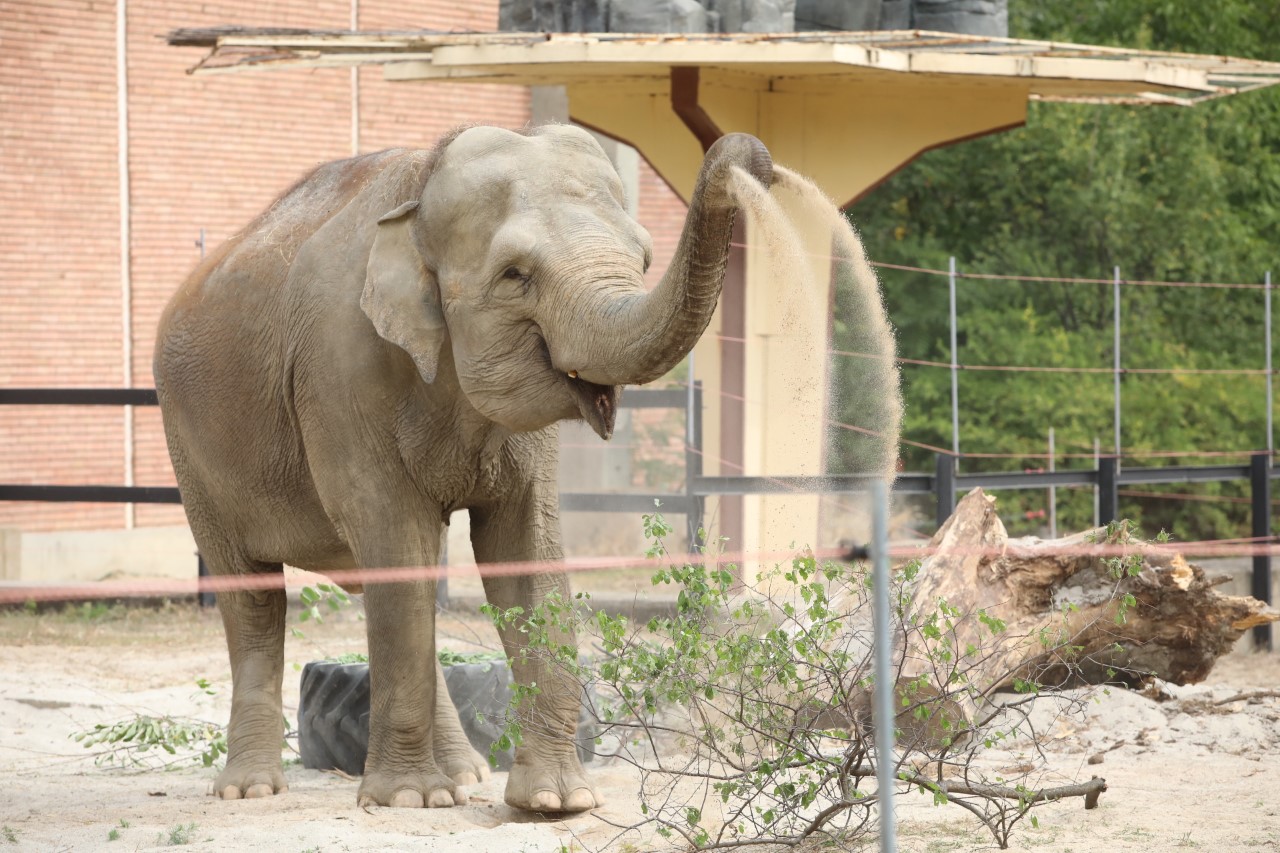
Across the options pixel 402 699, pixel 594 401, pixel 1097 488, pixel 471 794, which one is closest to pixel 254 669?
pixel 471 794

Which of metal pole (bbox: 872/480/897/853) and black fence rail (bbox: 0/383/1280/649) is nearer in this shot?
metal pole (bbox: 872/480/897/853)

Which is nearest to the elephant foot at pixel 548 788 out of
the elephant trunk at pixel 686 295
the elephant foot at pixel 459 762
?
the elephant foot at pixel 459 762

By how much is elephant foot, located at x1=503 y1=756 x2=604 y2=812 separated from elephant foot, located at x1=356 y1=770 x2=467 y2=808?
0.74 ft

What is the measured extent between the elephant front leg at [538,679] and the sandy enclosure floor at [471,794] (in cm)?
10

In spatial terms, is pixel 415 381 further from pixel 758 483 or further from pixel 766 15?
pixel 766 15

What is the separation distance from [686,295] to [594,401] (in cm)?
72

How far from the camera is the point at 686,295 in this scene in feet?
15.1

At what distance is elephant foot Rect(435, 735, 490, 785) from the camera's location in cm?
650

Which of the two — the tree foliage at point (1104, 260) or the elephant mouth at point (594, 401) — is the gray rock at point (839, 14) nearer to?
the tree foliage at point (1104, 260)

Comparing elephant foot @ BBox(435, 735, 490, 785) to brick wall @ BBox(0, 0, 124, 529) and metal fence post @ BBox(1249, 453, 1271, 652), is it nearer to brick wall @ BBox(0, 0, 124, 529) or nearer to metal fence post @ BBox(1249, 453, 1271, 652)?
metal fence post @ BBox(1249, 453, 1271, 652)

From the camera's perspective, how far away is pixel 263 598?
677 cm

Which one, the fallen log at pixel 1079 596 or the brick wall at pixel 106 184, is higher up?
the brick wall at pixel 106 184

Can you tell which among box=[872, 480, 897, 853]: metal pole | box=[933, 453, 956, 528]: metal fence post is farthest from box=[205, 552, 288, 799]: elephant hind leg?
box=[933, 453, 956, 528]: metal fence post

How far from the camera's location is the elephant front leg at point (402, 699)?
575 centimetres
